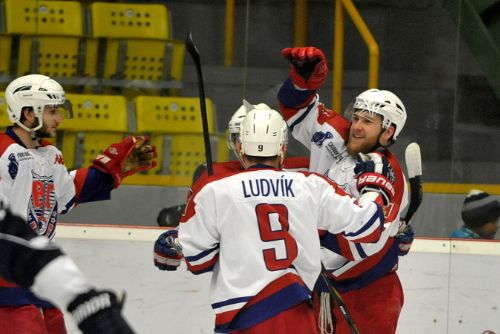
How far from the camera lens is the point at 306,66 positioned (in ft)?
13.5

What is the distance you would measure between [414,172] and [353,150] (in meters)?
0.35

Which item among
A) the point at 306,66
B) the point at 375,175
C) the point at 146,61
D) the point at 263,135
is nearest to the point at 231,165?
the point at 263,135

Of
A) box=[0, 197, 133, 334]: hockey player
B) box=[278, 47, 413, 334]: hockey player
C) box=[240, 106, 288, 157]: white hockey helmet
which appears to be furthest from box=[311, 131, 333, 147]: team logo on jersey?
box=[0, 197, 133, 334]: hockey player

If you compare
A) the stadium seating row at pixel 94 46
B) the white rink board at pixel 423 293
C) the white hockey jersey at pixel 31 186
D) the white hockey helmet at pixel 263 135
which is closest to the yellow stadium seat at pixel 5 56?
the stadium seating row at pixel 94 46

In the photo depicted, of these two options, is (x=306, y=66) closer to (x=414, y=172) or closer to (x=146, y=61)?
(x=414, y=172)

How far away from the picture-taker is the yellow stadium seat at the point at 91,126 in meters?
5.23

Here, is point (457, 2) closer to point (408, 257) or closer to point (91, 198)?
point (408, 257)

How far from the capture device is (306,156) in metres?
4.80

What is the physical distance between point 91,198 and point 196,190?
2.86 ft

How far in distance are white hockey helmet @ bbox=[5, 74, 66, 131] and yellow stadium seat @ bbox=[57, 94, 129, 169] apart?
1.09 meters

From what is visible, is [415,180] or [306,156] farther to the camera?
[306,156]

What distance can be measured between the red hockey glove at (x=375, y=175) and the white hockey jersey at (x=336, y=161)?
17 centimetres

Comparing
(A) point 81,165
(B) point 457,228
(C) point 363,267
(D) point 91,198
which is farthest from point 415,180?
(A) point 81,165

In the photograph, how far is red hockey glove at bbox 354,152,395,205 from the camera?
368 cm
